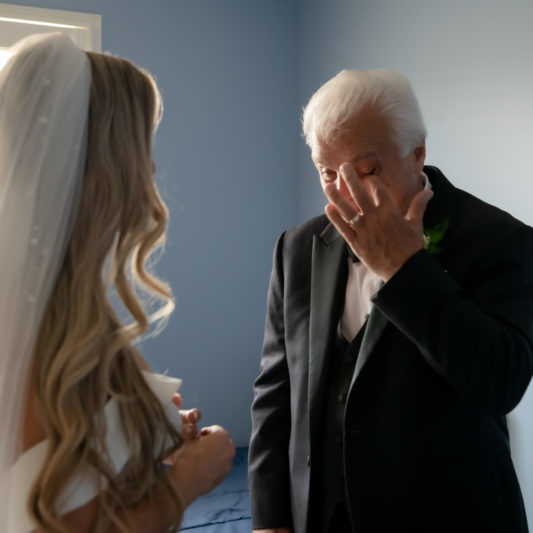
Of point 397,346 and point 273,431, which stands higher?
point 397,346

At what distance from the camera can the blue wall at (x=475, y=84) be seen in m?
2.17

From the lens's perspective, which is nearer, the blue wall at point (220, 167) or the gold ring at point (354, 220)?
the gold ring at point (354, 220)

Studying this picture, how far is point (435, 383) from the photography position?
130 cm

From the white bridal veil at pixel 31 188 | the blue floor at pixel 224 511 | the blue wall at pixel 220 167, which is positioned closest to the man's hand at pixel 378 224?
the white bridal veil at pixel 31 188

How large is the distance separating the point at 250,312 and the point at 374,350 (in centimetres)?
256

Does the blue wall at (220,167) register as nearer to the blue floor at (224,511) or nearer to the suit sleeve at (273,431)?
the blue floor at (224,511)

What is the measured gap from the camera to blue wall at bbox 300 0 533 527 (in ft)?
7.11

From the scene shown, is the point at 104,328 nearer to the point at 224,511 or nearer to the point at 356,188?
the point at 356,188

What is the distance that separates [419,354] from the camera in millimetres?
1316

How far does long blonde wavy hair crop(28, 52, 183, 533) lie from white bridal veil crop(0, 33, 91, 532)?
0.03 m

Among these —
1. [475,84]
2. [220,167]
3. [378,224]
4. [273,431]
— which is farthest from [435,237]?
[220,167]

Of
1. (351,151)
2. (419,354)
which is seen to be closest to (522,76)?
(351,151)

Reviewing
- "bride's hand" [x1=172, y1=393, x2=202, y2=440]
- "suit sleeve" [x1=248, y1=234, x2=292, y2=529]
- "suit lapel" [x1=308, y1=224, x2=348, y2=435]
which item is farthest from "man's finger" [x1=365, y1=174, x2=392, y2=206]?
"bride's hand" [x1=172, y1=393, x2=202, y2=440]

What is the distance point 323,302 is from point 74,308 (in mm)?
653
